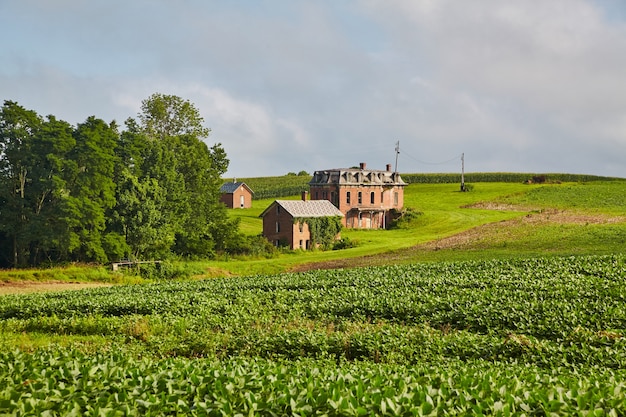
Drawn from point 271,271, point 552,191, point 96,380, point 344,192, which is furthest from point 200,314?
point 552,191

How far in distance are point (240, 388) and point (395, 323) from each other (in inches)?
583

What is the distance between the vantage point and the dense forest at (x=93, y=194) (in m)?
56.6

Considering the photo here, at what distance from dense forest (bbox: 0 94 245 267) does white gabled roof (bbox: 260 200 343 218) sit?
444 inches

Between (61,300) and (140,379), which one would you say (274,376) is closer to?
(140,379)

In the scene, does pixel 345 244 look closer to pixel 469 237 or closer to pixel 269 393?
pixel 469 237

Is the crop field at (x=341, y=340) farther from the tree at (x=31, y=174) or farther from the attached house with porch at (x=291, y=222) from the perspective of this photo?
the attached house with porch at (x=291, y=222)

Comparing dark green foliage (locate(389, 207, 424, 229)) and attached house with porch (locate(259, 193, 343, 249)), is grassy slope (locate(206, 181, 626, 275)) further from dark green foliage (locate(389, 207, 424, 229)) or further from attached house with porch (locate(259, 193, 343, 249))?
attached house with porch (locate(259, 193, 343, 249))

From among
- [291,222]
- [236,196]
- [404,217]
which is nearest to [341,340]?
[291,222]

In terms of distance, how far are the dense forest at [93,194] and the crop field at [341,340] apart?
14.8 feet

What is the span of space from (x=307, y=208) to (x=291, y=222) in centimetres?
353

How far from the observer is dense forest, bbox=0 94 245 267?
186 ft

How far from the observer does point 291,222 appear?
7750 centimetres

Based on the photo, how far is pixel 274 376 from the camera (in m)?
13.0

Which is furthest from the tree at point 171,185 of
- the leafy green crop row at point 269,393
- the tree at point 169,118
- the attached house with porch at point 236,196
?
the leafy green crop row at point 269,393
